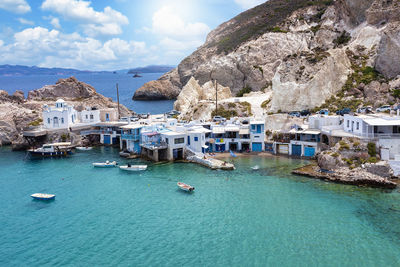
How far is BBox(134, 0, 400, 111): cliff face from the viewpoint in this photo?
73.8 meters

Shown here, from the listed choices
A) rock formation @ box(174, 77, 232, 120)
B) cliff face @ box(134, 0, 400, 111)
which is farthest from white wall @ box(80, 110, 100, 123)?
cliff face @ box(134, 0, 400, 111)

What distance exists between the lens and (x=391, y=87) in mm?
68062

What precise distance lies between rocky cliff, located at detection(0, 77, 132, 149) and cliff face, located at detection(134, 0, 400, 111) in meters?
40.5

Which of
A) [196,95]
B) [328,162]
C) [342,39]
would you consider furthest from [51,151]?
[342,39]

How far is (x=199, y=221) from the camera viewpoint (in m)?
34.8

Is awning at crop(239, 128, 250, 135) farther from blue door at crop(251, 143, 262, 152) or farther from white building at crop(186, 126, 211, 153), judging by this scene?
white building at crop(186, 126, 211, 153)

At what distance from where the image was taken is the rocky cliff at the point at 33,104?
243ft

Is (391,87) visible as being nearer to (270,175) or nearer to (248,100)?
(248,100)

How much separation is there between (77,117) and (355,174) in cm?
6108

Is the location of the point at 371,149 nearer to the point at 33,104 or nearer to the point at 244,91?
the point at 244,91

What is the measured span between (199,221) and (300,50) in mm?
80838

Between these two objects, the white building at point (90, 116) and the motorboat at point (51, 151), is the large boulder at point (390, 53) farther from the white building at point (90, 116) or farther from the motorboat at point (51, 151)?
the motorboat at point (51, 151)

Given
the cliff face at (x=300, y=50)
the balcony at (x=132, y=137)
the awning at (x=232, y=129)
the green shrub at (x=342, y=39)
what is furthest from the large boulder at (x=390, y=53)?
the balcony at (x=132, y=137)

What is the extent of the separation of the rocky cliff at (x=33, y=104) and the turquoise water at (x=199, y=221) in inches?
1137
